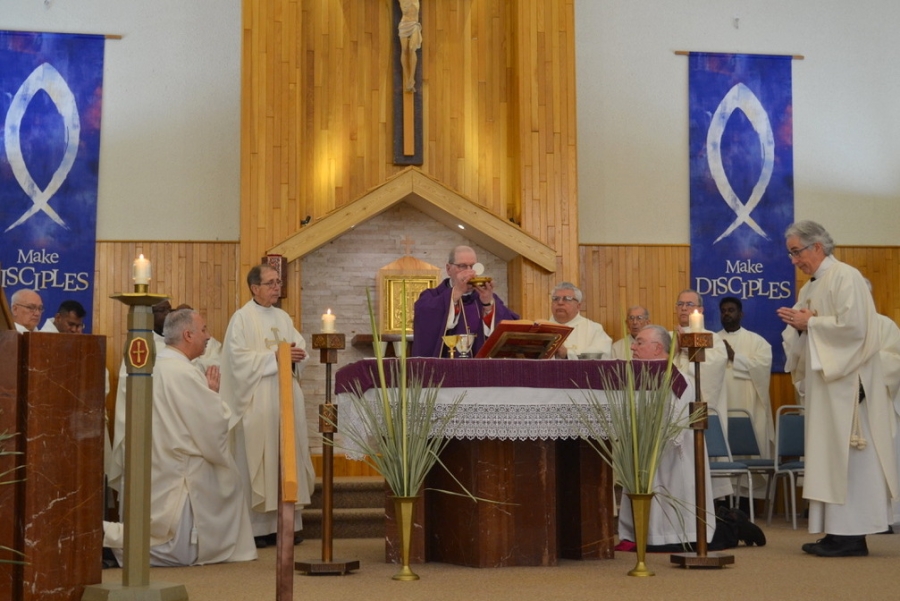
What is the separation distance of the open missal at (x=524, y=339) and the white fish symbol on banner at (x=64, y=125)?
590cm

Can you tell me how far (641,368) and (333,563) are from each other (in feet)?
6.14

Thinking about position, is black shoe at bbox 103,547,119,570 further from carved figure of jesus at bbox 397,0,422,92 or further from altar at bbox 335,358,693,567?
carved figure of jesus at bbox 397,0,422,92

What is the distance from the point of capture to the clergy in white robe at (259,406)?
8.09m

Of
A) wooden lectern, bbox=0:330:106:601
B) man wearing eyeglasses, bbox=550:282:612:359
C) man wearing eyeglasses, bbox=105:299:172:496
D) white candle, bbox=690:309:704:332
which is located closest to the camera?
wooden lectern, bbox=0:330:106:601

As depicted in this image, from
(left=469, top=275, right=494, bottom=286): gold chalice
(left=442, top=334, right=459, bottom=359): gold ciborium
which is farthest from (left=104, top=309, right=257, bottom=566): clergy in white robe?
(left=469, top=275, right=494, bottom=286): gold chalice

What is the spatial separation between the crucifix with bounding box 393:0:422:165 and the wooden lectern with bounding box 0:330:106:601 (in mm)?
6241

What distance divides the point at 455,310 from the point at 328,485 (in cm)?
149

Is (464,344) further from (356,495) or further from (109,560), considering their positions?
(356,495)

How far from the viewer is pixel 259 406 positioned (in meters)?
8.20

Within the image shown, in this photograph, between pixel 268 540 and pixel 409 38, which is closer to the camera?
pixel 268 540

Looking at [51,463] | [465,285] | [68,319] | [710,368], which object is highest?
[465,285]

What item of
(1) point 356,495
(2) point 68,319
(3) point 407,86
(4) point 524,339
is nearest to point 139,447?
(4) point 524,339

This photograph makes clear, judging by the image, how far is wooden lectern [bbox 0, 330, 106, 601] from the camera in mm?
4348

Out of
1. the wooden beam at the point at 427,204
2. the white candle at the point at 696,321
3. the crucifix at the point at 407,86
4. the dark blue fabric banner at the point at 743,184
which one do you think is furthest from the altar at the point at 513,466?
the dark blue fabric banner at the point at 743,184
